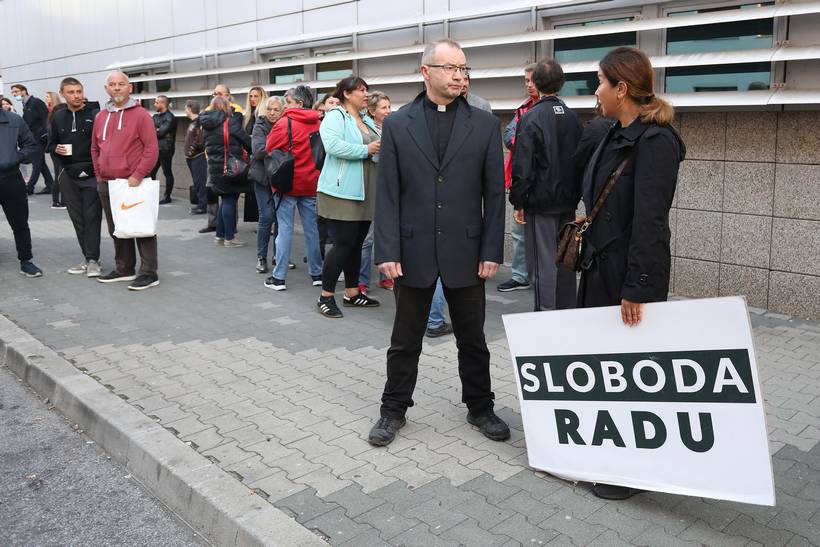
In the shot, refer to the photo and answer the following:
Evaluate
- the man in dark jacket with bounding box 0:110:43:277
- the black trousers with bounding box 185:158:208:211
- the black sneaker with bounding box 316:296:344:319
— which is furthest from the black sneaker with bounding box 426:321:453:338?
the black trousers with bounding box 185:158:208:211

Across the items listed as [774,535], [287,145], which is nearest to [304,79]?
[287,145]

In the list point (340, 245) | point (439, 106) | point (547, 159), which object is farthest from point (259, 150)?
point (439, 106)

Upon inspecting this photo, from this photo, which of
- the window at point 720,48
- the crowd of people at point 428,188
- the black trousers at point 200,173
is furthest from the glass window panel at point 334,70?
the window at point 720,48

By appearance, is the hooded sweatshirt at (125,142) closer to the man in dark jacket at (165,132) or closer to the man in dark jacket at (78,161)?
the man in dark jacket at (78,161)

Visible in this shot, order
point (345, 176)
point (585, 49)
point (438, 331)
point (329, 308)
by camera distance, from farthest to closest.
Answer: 1. point (585, 49)
2. point (329, 308)
3. point (345, 176)
4. point (438, 331)

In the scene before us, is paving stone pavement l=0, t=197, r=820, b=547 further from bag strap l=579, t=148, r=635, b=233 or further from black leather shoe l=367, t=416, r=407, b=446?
bag strap l=579, t=148, r=635, b=233

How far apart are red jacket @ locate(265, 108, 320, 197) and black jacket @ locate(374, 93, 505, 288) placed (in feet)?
13.1

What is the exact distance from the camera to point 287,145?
8305 millimetres

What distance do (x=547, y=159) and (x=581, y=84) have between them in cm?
284

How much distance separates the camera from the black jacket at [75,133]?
8898 millimetres

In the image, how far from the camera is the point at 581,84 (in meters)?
8.66

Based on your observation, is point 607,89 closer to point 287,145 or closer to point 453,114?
point 453,114

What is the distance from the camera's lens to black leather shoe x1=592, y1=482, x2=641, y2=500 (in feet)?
12.4

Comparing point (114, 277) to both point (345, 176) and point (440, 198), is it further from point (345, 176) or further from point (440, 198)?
point (440, 198)
